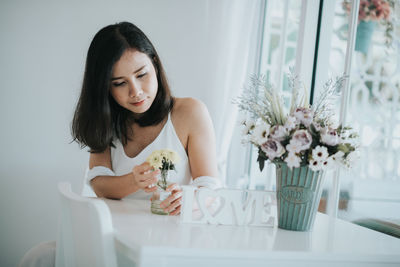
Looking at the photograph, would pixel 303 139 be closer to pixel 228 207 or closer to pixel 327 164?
pixel 327 164

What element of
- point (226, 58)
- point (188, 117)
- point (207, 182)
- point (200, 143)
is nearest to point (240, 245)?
point (207, 182)

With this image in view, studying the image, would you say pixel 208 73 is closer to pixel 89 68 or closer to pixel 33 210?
pixel 89 68

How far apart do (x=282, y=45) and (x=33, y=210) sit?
196 centimetres

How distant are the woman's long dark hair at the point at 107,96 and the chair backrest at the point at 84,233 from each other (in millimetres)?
602

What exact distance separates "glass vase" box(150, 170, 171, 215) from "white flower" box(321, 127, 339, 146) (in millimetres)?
511

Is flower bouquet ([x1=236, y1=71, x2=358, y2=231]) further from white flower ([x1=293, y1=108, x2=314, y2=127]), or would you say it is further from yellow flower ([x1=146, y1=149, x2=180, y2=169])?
yellow flower ([x1=146, y1=149, x2=180, y2=169])

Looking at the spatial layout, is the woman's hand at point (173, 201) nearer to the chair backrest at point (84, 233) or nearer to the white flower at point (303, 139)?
the chair backrest at point (84, 233)

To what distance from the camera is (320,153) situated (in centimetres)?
118

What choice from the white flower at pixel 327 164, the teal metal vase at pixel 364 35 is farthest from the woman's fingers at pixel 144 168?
the teal metal vase at pixel 364 35

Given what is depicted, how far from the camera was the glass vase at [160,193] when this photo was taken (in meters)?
1.43

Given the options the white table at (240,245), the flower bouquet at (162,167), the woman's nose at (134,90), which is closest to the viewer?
the white table at (240,245)

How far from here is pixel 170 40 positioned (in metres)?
3.07

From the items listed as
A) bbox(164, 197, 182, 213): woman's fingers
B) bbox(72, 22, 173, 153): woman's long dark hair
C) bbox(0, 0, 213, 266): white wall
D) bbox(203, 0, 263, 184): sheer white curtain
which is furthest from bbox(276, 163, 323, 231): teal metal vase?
bbox(0, 0, 213, 266): white wall

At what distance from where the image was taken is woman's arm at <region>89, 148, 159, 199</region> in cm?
144
